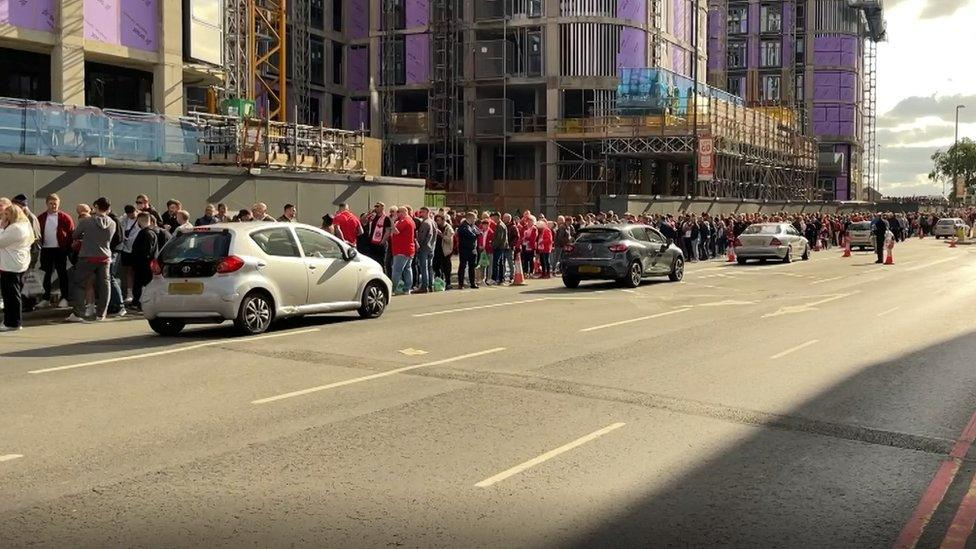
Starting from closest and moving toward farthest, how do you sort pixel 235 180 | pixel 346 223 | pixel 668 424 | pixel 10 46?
pixel 668 424 → pixel 346 223 → pixel 235 180 → pixel 10 46

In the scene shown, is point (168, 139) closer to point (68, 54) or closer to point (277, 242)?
point (68, 54)

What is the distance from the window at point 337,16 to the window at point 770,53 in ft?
146

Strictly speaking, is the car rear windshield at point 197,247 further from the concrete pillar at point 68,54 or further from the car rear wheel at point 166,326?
the concrete pillar at point 68,54

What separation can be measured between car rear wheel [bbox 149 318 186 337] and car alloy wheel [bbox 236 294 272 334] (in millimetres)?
964

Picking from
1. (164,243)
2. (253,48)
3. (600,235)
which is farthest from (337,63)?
(164,243)

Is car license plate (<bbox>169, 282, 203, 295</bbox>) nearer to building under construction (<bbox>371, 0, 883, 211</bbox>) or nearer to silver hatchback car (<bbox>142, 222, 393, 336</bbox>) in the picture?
silver hatchback car (<bbox>142, 222, 393, 336</bbox>)

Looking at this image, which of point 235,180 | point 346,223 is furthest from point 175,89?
point 346,223

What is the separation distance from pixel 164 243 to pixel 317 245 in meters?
3.77

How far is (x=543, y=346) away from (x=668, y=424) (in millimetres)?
4604

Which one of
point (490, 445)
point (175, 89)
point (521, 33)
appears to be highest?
point (521, 33)

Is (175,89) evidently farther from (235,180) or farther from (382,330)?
(382,330)

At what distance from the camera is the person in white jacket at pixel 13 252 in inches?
551

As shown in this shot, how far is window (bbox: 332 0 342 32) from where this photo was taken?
69750 millimetres

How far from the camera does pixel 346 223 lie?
21172mm
